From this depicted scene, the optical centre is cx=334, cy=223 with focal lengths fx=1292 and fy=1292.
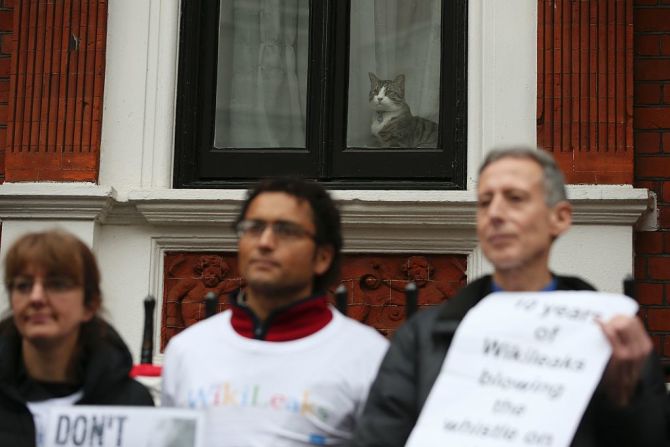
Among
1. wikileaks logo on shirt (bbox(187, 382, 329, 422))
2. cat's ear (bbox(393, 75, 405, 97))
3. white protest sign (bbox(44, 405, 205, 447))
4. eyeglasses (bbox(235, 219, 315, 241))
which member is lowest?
white protest sign (bbox(44, 405, 205, 447))

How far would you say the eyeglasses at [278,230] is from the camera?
3834 millimetres

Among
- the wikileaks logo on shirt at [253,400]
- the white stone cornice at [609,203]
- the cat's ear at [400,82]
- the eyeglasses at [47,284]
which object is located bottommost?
the wikileaks logo on shirt at [253,400]

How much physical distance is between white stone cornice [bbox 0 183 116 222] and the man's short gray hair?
307 cm

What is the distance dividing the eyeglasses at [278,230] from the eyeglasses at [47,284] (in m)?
0.54

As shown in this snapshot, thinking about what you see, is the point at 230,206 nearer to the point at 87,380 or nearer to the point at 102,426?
the point at 87,380

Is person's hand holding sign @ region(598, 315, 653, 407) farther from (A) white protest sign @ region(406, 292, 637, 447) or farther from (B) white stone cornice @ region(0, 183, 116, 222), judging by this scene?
(B) white stone cornice @ region(0, 183, 116, 222)

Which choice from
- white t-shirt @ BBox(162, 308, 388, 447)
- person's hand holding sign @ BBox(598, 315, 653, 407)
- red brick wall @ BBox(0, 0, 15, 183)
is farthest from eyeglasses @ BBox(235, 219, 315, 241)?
red brick wall @ BBox(0, 0, 15, 183)

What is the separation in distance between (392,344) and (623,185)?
285 centimetres

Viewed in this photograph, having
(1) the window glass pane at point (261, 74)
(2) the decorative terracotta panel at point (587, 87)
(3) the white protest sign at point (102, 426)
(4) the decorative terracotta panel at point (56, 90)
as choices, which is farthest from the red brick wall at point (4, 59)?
(3) the white protest sign at point (102, 426)

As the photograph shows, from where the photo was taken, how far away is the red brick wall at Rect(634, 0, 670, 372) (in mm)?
6168

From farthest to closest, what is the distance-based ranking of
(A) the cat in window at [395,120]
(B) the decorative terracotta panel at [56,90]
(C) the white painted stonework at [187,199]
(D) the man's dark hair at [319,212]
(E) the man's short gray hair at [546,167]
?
(A) the cat in window at [395,120] → (B) the decorative terracotta panel at [56,90] → (C) the white painted stonework at [187,199] → (D) the man's dark hair at [319,212] → (E) the man's short gray hair at [546,167]

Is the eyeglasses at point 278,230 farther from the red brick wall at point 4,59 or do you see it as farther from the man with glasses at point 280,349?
the red brick wall at point 4,59

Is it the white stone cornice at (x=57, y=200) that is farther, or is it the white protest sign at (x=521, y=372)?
the white stone cornice at (x=57, y=200)

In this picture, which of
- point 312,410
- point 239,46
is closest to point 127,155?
point 239,46
